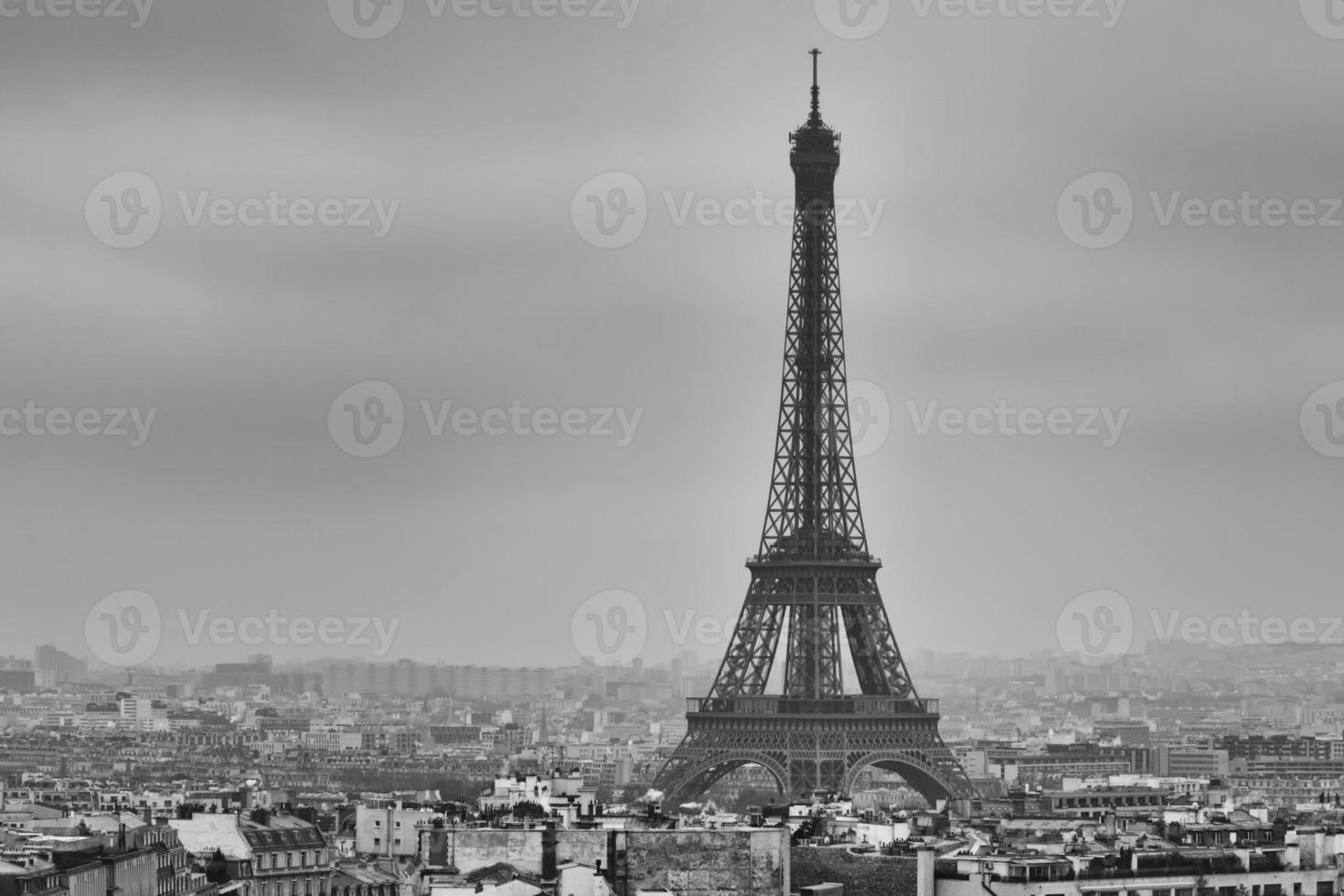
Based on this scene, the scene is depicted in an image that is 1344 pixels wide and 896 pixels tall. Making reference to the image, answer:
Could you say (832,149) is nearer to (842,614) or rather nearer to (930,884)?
(842,614)

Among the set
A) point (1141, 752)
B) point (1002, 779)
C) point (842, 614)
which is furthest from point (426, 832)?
point (1141, 752)

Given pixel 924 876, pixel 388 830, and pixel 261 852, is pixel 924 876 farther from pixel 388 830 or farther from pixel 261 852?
pixel 388 830

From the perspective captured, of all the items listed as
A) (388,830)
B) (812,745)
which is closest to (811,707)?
(812,745)

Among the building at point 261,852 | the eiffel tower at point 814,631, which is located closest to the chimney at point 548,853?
the building at point 261,852

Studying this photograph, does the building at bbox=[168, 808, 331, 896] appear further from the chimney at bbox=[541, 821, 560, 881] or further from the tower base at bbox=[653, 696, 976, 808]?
the tower base at bbox=[653, 696, 976, 808]

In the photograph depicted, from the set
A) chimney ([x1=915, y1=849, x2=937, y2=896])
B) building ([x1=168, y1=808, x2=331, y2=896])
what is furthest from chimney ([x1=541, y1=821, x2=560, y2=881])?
building ([x1=168, y1=808, x2=331, y2=896])

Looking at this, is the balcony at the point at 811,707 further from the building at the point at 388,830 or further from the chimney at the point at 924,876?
the chimney at the point at 924,876

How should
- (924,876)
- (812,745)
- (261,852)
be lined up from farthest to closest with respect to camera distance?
(812,745) → (261,852) → (924,876)
